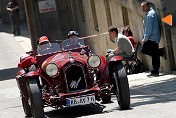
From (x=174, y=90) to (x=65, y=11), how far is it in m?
18.9

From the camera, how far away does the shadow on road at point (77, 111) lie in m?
11.2

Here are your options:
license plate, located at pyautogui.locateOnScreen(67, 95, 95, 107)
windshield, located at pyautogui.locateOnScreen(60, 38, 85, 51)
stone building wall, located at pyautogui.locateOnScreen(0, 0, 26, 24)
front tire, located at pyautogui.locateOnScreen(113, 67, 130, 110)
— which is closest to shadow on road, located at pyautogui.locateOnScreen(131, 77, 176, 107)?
front tire, located at pyautogui.locateOnScreen(113, 67, 130, 110)

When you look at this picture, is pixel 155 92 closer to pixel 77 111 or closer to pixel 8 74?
pixel 77 111

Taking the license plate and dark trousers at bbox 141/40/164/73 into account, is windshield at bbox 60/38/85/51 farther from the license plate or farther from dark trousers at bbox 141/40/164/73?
dark trousers at bbox 141/40/164/73

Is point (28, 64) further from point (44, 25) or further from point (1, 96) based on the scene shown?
point (44, 25)

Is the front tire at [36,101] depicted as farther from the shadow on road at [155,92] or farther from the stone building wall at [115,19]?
the stone building wall at [115,19]

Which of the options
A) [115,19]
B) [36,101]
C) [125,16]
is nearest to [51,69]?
[36,101]

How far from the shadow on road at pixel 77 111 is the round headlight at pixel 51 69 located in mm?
962

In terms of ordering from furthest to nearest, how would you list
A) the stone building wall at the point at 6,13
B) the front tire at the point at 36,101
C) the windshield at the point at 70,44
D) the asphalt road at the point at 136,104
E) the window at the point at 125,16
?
the stone building wall at the point at 6,13
the window at the point at 125,16
the windshield at the point at 70,44
the front tire at the point at 36,101
the asphalt road at the point at 136,104

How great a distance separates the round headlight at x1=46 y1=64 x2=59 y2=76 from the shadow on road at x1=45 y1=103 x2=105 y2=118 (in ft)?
3.16

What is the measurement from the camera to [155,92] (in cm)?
1250

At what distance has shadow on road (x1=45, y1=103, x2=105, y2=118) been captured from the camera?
36.8ft

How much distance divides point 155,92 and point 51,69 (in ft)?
9.27

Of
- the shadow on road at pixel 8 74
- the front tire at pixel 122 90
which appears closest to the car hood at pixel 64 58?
the front tire at pixel 122 90
